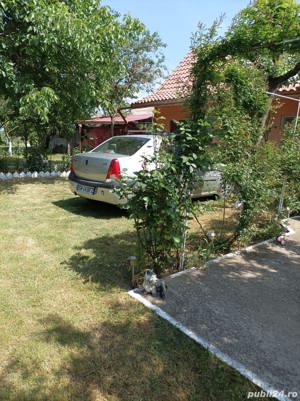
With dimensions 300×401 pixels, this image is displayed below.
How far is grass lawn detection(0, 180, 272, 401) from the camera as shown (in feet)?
6.93

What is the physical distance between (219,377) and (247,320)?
0.81 meters

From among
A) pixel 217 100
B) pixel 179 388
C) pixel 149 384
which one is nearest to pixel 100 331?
pixel 149 384

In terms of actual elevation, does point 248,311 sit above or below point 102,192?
below

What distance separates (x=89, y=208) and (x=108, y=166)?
146cm

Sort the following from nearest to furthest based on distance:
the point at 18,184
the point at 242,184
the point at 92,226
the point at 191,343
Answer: the point at 191,343, the point at 242,184, the point at 92,226, the point at 18,184

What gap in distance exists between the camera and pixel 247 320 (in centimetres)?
290

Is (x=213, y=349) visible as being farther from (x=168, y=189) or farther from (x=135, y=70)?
(x=135, y=70)

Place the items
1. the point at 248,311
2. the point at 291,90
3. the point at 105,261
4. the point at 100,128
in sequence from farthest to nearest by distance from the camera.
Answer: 1. the point at 100,128
2. the point at 291,90
3. the point at 105,261
4. the point at 248,311

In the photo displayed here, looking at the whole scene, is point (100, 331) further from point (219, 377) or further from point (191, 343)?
point (219, 377)

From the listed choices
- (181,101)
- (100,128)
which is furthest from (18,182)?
(100,128)

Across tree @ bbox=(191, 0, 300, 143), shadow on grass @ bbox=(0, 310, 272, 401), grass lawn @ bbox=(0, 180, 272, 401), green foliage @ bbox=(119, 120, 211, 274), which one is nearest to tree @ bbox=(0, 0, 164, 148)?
tree @ bbox=(191, 0, 300, 143)

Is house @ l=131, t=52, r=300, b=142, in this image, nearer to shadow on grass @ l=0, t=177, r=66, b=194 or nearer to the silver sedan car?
the silver sedan car

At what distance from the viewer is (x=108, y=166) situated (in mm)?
5562

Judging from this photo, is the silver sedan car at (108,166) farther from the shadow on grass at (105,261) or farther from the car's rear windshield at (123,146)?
the shadow on grass at (105,261)
